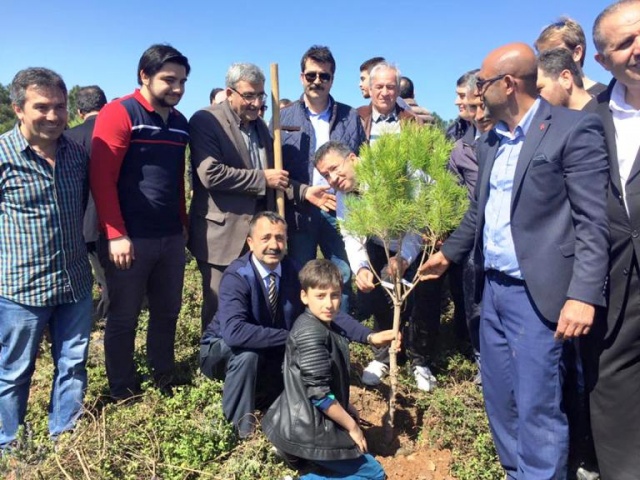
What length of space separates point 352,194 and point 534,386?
1520 millimetres

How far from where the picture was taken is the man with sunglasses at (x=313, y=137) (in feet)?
13.3

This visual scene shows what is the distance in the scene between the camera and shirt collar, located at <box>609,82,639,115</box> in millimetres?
2368

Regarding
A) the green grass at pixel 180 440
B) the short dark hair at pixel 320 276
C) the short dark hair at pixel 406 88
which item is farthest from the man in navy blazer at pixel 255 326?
the short dark hair at pixel 406 88

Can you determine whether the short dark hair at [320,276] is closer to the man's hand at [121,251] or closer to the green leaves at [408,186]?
the green leaves at [408,186]

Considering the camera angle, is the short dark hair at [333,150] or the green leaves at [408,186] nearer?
the green leaves at [408,186]

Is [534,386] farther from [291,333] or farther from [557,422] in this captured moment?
[291,333]

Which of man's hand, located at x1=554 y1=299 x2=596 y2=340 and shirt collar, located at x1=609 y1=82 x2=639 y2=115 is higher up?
shirt collar, located at x1=609 y1=82 x2=639 y2=115

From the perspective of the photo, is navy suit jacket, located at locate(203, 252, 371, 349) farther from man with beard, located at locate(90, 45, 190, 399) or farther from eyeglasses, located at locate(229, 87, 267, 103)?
eyeglasses, located at locate(229, 87, 267, 103)

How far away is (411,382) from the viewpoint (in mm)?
3793

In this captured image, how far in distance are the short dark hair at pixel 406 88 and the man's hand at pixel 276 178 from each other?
3.19 metres

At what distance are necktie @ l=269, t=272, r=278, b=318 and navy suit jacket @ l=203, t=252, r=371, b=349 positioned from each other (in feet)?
0.08

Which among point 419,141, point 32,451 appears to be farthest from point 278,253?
point 32,451

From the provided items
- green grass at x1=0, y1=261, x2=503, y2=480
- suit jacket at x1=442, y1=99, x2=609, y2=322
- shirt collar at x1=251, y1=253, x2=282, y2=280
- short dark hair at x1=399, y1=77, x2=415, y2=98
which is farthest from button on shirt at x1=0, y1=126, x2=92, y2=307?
short dark hair at x1=399, y1=77, x2=415, y2=98

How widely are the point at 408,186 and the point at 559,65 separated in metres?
1.26
